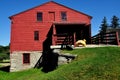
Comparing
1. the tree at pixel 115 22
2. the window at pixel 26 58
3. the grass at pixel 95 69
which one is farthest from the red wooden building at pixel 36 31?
the tree at pixel 115 22

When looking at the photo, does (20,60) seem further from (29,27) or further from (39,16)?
(39,16)

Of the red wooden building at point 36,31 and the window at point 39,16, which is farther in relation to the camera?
the window at point 39,16

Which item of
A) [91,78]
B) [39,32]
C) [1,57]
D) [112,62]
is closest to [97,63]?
[112,62]

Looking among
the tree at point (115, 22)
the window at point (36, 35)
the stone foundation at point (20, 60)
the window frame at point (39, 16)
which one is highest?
the tree at point (115, 22)

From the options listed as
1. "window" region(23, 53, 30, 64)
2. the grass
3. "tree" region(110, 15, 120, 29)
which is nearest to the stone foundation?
"window" region(23, 53, 30, 64)

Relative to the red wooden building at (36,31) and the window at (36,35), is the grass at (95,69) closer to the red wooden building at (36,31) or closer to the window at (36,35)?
the red wooden building at (36,31)

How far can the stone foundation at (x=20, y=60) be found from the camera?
36.8 m

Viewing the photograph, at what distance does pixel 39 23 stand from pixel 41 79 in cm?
2024

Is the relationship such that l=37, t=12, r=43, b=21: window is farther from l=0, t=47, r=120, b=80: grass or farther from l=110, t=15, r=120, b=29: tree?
l=110, t=15, r=120, b=29: tree

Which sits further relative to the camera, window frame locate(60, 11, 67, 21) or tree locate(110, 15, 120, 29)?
tree locate(110, 15, 120, 29)

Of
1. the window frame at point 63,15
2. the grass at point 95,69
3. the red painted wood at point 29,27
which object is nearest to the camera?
the grass at point 95,69

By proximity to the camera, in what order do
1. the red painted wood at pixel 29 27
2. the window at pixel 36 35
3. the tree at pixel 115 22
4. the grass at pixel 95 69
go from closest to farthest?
the grass at pixel 95 69 < the red painted wood at pixel 29 27 < the window at pixel 36 35 < the tree at pixel 115 22

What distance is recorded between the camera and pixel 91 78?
662 inches

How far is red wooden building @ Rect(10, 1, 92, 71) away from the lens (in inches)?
1464
